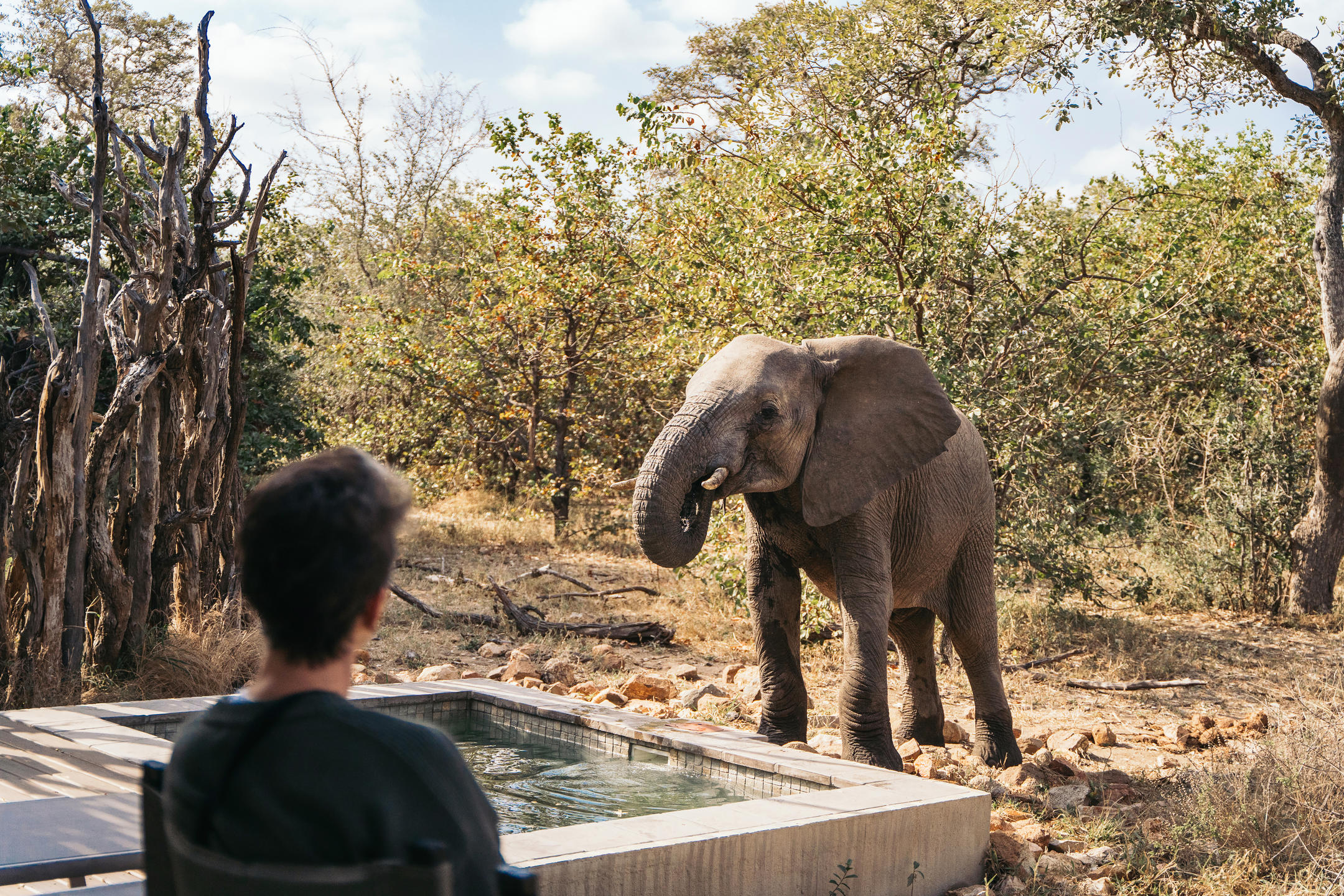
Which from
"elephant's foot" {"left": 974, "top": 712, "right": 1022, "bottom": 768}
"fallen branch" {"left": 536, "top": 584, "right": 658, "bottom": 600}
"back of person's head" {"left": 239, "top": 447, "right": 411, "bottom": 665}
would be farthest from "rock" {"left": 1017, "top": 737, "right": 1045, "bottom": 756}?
"back of person's head" {"left": 239, "top": 447, "right": 411, "bottom": 665}

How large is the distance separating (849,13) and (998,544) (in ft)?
23.2

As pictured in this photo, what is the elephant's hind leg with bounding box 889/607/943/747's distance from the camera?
23.3 feet

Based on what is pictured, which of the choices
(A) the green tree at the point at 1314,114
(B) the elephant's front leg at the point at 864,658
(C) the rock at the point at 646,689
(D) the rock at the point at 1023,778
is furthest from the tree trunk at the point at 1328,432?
(B) the elephant's front leg at the point at 864,658

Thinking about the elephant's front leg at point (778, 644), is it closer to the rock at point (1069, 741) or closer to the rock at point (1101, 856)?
the rock at point (1101, 856)

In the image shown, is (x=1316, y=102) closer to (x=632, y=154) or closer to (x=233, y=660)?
(x=632, y=154)

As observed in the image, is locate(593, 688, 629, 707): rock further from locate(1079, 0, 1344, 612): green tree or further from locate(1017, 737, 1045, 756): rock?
locate(1079, 0, 1344, 612): green tree

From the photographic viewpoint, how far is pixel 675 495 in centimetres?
526

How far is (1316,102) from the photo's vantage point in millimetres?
12867

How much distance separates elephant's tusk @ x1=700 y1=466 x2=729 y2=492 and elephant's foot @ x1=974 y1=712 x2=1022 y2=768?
102 inches

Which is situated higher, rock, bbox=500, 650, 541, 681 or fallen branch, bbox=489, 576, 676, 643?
fallen branch, bbox=489, 576, 676, 643

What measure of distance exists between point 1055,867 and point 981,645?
225 centimetres

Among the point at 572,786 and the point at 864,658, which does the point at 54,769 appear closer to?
the point at 572,786

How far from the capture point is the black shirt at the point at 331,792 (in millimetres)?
1425

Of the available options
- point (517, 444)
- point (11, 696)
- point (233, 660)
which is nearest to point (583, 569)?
point (517, 444)
